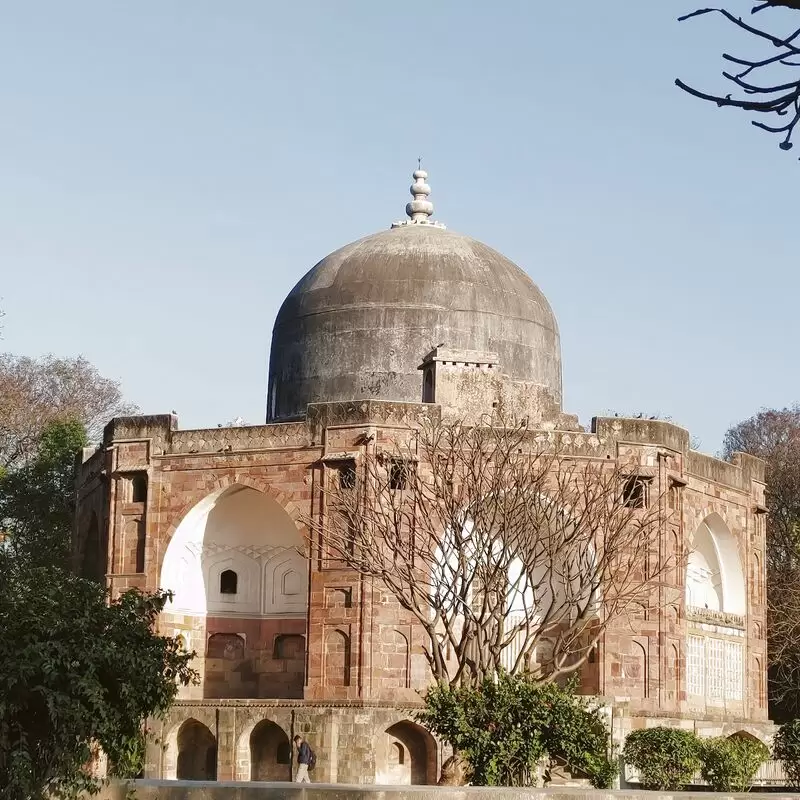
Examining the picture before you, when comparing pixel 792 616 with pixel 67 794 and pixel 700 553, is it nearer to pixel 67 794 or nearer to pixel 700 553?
pixel 700 553

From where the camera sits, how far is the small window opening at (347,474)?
2767cm

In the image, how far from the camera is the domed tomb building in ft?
88.3

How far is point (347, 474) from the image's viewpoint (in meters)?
27.8

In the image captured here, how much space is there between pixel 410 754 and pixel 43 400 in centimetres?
1797

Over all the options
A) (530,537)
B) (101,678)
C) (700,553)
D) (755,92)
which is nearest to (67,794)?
(101,678)

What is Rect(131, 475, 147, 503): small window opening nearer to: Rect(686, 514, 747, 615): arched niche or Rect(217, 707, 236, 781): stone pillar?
Rect(217, 707, 236, 781): stone pillar

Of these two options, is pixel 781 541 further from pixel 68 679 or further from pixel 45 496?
pixel 68 679

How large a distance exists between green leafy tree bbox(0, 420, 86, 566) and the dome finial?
30.9 ft

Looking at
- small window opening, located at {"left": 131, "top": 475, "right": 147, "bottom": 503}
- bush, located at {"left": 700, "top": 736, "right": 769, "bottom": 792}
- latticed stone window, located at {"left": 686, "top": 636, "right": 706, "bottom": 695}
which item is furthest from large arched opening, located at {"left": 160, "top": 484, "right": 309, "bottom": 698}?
bush, located at {"left": 700, "top": 736, "right": 769, "bottom": 792}

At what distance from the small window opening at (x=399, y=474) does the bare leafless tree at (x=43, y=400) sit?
13912 mm

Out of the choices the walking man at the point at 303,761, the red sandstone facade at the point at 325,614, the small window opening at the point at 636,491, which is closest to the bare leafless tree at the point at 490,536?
the small window opening at the point at 636,491

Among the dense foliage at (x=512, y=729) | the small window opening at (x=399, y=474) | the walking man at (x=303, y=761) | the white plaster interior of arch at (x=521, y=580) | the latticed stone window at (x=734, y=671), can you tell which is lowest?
the walking man at (x=303, y=761)

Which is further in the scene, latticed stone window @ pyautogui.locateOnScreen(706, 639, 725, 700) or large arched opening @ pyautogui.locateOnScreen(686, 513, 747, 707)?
latticed stone window @ pyautogui.locateOnScreen(706, 639, 725, 700)

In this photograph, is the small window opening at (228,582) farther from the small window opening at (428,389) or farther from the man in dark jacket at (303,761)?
the man in dark jacket at (303,761)
